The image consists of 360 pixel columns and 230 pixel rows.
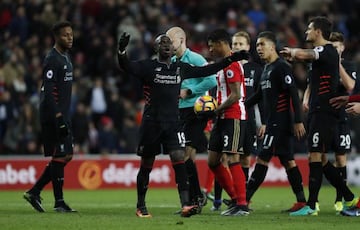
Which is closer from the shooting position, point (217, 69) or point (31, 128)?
point (217, 69)

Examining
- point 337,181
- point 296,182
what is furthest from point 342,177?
point 296,182

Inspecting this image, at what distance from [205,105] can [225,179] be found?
4.14ft

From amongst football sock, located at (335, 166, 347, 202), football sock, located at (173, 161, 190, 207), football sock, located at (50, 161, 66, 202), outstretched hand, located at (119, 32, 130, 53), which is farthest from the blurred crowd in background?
outstretched hand, located at (119, 32, 130, 53)

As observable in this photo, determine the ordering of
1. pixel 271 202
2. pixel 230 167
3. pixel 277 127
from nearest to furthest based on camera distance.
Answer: pixel 230 167 < pixel 277 127 < pixel 271 202

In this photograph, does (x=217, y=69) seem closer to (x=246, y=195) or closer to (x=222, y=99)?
(x=222, y=99)

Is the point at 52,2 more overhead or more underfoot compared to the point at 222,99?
more overhead

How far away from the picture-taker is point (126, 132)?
82.7 feet

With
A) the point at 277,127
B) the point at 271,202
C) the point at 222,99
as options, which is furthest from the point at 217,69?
the point at 271,202

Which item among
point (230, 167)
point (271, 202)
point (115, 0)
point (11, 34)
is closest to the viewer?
point (230, 167)

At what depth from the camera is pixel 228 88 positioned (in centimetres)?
1394

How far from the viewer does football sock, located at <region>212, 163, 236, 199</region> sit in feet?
46.0

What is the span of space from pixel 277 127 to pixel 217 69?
2.00m

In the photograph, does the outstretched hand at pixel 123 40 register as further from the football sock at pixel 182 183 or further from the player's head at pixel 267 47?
the player's head at pixel 267 47

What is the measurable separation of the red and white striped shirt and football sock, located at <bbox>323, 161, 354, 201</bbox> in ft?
5.58
